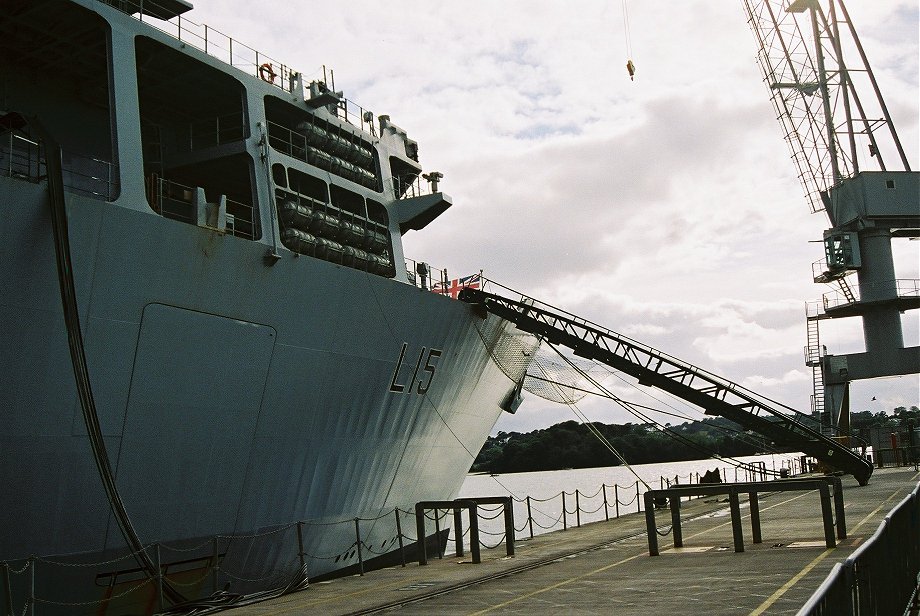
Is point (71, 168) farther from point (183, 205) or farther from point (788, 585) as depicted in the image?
point (788, 585)

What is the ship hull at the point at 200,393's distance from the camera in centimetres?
1097

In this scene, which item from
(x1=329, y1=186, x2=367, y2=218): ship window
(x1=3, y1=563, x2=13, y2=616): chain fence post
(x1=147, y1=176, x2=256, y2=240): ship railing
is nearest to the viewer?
(x1=3, y1=563, x2=13, y2=616): chain fence post

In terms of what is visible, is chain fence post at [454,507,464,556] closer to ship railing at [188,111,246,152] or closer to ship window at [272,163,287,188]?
ship window at [272,163,287,188]

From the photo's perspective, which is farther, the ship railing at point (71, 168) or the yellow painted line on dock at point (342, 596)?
the ship railing at point (71, 168)

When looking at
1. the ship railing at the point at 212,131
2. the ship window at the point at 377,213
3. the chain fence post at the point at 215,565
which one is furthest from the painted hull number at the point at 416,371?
the ship railing at the point at 212,131

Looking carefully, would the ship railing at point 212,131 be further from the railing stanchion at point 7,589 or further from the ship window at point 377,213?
the railing stanchion at point 7,589

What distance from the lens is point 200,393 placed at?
1301 cm

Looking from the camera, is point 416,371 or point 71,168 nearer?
point 71,168

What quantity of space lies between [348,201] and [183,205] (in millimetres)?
3958

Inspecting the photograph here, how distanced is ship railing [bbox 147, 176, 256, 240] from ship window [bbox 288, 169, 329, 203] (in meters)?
1.22

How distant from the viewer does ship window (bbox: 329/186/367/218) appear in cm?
1875

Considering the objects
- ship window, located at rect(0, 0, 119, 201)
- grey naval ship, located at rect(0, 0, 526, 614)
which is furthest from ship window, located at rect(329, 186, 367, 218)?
ship window, located at rect(0, 0, 119, 201)

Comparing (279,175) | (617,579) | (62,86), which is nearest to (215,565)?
(617,579)

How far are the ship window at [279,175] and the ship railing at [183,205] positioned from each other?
2.42ft
